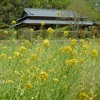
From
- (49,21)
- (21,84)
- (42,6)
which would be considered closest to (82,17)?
(49,21)

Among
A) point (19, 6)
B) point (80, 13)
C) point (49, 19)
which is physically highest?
point (80, 13)

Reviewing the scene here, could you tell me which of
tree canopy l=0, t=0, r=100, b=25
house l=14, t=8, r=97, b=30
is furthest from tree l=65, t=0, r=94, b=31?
tree canopy l=0, t=0, r=100, b=25

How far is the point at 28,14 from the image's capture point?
34000 mm

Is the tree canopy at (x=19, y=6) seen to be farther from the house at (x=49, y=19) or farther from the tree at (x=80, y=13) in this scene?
the house at (x=49, y=19)

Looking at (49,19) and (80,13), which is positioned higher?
(80,13)

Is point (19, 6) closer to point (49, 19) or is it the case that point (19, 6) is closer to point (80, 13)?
point (49, 19)

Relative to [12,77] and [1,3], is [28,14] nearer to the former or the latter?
[1,3]

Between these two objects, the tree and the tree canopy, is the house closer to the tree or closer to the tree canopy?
the tree

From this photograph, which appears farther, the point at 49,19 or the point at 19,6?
the point at 19,6

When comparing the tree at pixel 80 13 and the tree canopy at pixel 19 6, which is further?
the tree canopy at pixel 19 6

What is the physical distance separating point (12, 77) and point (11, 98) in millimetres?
348

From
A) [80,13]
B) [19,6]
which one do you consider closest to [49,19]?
[80,13]

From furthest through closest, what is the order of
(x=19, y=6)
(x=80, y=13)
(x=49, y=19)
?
(x=19, y=6)
(x=49, y=19)
(x=80, y=13)

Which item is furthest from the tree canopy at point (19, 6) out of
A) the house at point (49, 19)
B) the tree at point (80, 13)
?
the house at point (49, 19)
